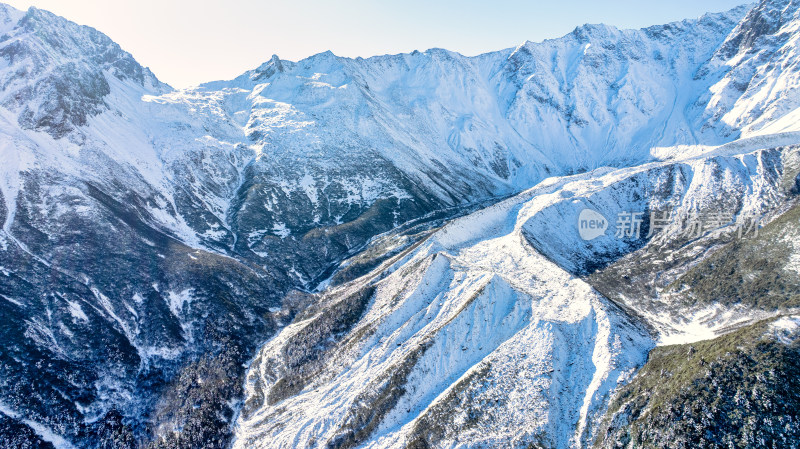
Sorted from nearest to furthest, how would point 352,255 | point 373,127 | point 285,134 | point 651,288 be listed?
point 651,288, point 352,255, point 285,134, point 373,127

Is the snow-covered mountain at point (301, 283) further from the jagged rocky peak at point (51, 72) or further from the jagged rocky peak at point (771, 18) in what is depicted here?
the jagged rocky peak at point (771, 18)

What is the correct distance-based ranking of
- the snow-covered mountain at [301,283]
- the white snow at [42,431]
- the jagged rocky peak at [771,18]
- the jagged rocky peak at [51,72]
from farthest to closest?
the jagged rocky peak at [771,18] → the jagged rocky peak at [51,72] → the snow-covered mountain at [301,283] → the white snow at [42,431]

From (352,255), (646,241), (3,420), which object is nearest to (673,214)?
(646,241)

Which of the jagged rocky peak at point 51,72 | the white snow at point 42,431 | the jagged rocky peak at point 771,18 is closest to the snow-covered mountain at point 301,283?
the white snow at point 42,431

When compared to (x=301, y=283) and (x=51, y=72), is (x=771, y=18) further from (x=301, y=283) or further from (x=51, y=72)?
(x=51, y=72)

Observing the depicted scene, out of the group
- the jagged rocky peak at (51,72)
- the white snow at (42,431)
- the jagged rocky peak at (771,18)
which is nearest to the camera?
the white snow at (42,431)

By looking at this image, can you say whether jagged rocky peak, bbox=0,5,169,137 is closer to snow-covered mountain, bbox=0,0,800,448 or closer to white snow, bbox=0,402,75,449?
snow-covered mountain, bbox=0,0,800,448

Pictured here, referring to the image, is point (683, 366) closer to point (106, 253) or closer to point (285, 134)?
point (106, 253)

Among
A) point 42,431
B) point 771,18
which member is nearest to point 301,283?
point 42,431

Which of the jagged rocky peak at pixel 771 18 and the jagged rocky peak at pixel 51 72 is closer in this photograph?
the jagged rocky peak at pixel 51 72
